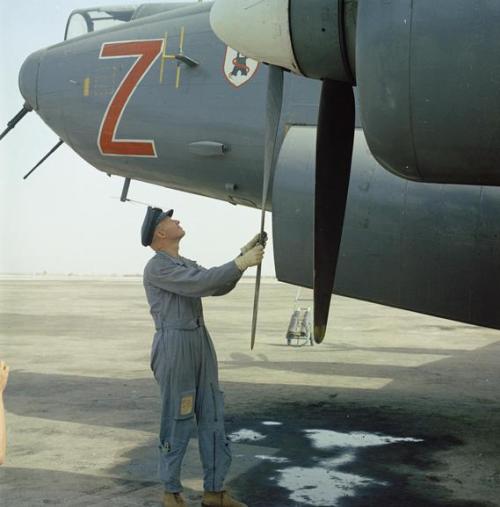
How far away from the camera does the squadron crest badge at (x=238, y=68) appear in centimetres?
871

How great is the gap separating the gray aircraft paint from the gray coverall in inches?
88.4

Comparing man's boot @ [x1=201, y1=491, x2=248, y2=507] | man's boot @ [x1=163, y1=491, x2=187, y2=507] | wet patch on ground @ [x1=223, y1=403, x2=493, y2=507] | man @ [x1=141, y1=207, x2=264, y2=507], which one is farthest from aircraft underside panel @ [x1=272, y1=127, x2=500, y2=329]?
man's boot @ [x1=163, y1=491, x2=187, y2=507]

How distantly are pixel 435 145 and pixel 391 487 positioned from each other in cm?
280

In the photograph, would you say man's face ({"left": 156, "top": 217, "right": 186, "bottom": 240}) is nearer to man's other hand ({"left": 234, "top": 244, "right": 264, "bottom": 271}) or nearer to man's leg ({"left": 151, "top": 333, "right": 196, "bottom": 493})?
man's other hand ({"left": 234, "top": 244, "right": 264, "bottom": 271})

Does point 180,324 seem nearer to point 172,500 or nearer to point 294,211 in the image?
point 172,500

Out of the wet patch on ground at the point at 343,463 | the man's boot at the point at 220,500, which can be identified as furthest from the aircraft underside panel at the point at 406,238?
the man's boot at the point at 220,500

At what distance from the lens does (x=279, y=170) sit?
25.4 feet

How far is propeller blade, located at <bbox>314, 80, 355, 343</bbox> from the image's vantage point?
6.44m

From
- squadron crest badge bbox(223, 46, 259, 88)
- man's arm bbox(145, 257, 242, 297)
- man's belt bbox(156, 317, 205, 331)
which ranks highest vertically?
squadron crest badge bbox(223, 46, 259, 88)

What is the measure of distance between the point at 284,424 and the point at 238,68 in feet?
13.0

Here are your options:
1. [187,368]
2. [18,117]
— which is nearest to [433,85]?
[187,368]

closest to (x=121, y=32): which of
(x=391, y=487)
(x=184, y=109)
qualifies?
(x=184, y=109)

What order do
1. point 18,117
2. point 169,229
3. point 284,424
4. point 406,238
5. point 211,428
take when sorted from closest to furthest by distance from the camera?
point 211,428 → point 169,229 → point 406,238 → point 284,424 → point 18,117

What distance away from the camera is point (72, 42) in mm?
10453
